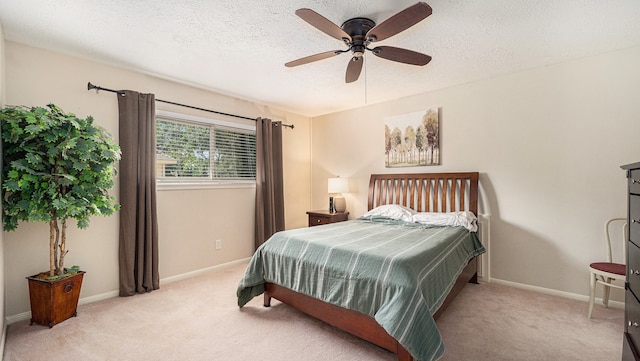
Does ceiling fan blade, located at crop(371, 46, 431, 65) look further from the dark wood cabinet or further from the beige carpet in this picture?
the beige carpet

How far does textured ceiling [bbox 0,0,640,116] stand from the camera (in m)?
2.03

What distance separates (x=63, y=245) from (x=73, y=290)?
1.31 feet

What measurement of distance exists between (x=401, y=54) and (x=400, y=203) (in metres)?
2.30

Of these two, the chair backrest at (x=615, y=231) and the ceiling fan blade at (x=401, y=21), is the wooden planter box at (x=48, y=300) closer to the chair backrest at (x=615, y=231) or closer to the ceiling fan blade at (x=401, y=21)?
the ceiling fan blade at (x=401, y=21)

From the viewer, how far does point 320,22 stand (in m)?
1.80

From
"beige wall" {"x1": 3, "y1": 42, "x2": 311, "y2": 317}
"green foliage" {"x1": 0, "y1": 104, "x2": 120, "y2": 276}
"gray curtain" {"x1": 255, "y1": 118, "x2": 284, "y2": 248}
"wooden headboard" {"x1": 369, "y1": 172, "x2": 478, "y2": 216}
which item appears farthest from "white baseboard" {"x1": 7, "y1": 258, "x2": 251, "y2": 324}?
"wooden headboard" {"x1": 369, "y1": 172, "x2": 478, "y2": 216}

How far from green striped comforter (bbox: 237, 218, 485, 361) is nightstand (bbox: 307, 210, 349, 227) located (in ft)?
4.00

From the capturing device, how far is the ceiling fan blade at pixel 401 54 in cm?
214

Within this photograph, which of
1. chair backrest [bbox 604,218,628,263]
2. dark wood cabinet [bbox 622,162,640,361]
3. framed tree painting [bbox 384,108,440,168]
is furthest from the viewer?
framed tree painting [bbox 384,108,440,168]

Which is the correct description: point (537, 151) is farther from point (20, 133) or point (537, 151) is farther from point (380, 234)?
point (20, 133)

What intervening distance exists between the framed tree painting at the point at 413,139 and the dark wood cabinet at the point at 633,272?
2.38m

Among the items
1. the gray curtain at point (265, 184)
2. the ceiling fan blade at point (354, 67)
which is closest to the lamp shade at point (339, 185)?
the gray curtain at point (265, 184)

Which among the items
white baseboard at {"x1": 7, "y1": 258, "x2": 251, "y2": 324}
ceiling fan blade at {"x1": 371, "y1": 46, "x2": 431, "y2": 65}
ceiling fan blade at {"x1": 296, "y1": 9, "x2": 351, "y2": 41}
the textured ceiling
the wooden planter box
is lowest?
white baseboard at {"x1": 7, "y1": 258, "x2": 251, "y2": 324}

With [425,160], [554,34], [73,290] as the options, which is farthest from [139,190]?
[554,34]
